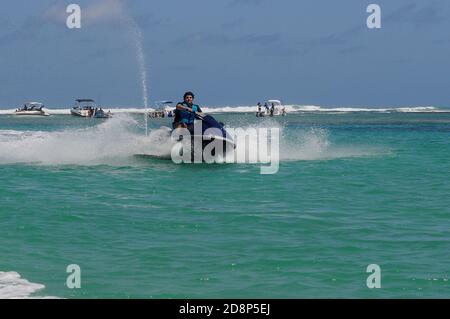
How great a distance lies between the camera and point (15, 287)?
26.0ft

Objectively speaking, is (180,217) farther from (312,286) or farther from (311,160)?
(311,160)

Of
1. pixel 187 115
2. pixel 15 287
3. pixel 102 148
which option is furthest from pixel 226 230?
pixel 102 148

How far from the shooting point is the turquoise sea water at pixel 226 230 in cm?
827

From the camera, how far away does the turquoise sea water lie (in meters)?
8.27

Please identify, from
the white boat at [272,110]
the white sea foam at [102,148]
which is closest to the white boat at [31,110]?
the white boat at [272,110]

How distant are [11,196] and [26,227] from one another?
399 cm

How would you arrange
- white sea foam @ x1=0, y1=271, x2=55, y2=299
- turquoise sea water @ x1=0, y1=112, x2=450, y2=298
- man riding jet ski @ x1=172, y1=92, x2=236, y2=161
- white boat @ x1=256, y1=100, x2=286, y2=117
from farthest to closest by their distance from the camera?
white boat @ x1=256, y1=100, x2=286, y2=117 < man riding jet ski @ x1=172, y1=92, x2=236, y2=161 < turquoise sea water @ x1=0, y1=112, x2=450, y2=298 < white sea foam @ x1=0, y1=271, x2=55, y2=299

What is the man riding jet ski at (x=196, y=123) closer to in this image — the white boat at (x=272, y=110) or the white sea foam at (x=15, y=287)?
the white sea foam at (x=15, y=287)

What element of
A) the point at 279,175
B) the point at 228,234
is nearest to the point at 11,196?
the point at 228,234

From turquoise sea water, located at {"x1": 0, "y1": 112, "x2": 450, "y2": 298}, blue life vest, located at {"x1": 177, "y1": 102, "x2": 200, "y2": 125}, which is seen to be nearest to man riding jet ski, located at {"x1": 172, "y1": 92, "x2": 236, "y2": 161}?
blue life vest, located at {"x1": 177, "y1": 102, "x2": 200, "y2": 125}

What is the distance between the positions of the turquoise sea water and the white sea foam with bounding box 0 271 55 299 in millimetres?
121

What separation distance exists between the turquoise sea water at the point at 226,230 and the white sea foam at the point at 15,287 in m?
0.12

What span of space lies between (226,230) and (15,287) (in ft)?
13.5

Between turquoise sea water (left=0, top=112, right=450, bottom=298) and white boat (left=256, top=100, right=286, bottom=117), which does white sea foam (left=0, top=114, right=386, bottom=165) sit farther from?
white boat (left=256, top=100, right=286, bottom=117)
